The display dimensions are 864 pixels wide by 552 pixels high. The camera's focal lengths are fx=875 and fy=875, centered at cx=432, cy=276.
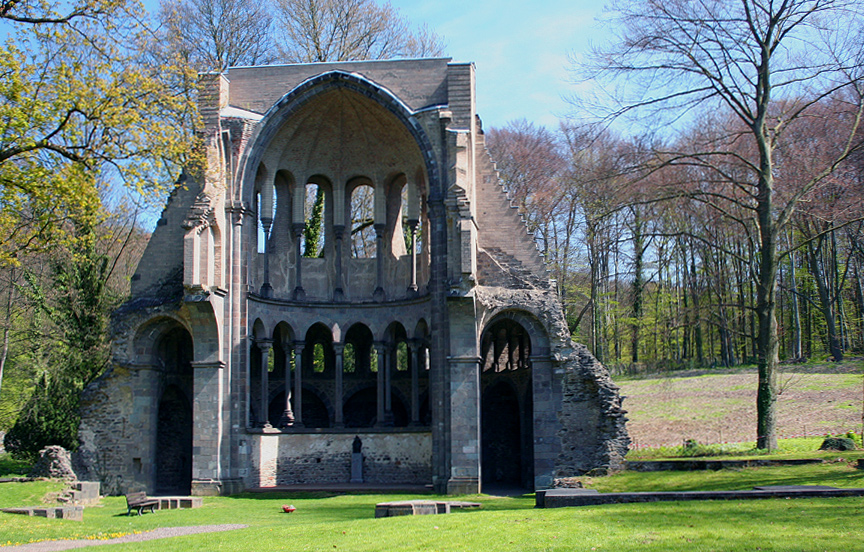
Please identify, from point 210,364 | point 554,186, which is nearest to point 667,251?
point 554,186

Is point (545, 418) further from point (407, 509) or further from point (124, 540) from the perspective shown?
point (124, 540)

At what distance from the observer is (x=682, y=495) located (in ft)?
45.0

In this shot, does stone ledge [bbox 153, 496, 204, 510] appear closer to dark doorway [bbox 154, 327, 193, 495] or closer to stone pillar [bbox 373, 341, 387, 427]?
dark doorway [bbox 154, 327, 193, 495]

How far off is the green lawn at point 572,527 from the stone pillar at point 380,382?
25.2 feet

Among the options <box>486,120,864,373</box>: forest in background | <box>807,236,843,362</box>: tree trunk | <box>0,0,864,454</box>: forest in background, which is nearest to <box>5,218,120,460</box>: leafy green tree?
<box>0,0,864,454</box>: forest in background

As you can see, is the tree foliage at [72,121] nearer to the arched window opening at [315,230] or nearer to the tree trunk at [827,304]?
the arched window opening at [315,230]

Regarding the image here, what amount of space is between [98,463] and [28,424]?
3127mm

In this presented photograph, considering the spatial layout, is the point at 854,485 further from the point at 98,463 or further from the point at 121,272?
the point at 121,272

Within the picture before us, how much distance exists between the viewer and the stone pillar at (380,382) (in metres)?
26.3

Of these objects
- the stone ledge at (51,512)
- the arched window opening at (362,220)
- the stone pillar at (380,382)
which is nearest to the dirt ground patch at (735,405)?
the stone pillar at (380,382)

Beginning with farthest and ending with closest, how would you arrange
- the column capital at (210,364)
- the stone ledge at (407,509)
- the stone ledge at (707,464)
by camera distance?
the column capital at (210,364) < the stone ledge at (707,464) < the stone ledge at (407,509)

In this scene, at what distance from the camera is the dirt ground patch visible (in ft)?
91.0

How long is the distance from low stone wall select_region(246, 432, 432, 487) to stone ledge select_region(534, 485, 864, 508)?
9894 mm

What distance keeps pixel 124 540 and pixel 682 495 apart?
872cm
